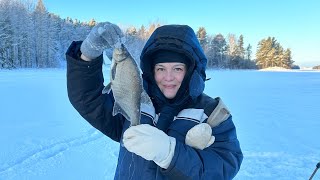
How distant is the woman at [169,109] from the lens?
6.23 ft

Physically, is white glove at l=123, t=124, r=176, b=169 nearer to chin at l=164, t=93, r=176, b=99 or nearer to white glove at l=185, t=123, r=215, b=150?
white glove at l=185, t=123, r=215, b=150

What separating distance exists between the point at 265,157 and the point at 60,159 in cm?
317

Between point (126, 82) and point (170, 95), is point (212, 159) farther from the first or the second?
point (126, 82)

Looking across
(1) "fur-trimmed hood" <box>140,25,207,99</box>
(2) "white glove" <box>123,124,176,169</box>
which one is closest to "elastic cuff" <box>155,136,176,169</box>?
(2) "white glove" <box>123,124,176,169</box>

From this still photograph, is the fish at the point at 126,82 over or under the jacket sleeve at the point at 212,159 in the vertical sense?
over

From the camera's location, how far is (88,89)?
2.22 m

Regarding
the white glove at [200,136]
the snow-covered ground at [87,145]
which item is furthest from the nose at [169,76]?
the snow-covered ground at [87,145]

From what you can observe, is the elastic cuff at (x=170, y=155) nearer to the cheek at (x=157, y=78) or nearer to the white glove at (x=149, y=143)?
the white glove at (x=149, y=143)

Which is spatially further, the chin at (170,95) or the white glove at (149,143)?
the chin at (170,95)

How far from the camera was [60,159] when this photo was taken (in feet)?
16.1

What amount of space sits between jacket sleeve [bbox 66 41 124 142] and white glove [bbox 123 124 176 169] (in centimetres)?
52

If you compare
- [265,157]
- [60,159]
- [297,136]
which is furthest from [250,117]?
[60,159]

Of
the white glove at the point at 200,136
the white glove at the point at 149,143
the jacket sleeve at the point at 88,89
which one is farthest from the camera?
the jacket sleeve at the point at 88,89

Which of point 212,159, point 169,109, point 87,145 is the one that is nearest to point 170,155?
point 212,159
